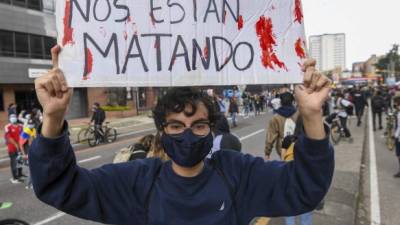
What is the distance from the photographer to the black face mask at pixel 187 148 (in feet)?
5.60

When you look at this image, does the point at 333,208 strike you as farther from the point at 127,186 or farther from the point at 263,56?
the point at 127,186

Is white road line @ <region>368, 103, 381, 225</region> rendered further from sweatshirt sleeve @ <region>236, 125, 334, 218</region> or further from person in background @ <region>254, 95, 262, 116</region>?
person in background @ <region>254, 95, 262, 116</region>

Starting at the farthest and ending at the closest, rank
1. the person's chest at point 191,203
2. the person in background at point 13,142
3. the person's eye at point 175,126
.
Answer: the person in background at point 13,142 < the person's eye at point 175,126 < the person's chest at point 191,203

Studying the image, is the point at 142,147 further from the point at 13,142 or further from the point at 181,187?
the point at 13,142

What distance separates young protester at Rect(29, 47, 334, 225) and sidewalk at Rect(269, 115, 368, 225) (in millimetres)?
3145

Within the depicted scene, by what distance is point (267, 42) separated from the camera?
8.27 feet

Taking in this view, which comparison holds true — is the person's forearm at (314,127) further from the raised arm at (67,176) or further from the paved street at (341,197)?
the paved street at (341,197)

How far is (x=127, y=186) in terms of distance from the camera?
1755mm

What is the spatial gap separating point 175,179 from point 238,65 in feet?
3.54

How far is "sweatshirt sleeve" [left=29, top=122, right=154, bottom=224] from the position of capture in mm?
1516

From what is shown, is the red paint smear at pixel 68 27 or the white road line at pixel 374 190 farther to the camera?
the white road line at pixel 374 190

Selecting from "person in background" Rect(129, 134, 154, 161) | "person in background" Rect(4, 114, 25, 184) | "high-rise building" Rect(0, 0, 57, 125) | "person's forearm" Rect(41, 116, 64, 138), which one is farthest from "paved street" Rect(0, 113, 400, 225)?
"high-rise building" Rect(0, 0, 57, 125)

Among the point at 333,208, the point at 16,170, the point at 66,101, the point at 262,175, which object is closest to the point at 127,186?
the point at 66,101

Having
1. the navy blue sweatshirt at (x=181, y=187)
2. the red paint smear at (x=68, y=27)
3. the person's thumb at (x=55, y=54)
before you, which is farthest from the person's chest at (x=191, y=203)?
the red paint smear at (x=68, y=27)
